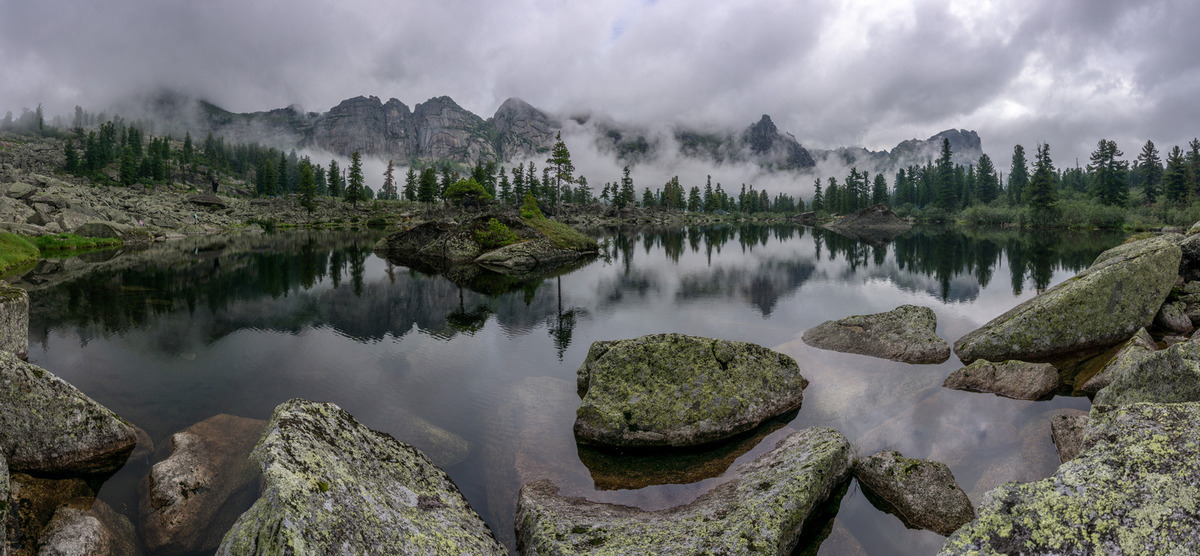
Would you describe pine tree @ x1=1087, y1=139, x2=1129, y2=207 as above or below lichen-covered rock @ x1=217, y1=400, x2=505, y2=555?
above

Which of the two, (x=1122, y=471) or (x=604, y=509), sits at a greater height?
(x=1122, y=471)

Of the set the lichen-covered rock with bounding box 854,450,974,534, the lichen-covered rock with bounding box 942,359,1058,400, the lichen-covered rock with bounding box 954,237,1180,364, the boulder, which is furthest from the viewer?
the lichen-covered rock with bounding box 954,237,1180,364

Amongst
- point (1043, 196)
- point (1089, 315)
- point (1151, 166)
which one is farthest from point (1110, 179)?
point (1089, 315)

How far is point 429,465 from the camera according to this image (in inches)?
320

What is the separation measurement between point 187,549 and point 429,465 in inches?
148

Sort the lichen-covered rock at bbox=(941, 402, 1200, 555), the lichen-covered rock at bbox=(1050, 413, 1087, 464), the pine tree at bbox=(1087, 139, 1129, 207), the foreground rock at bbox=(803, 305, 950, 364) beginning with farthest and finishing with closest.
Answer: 1. the pine tree at bbox=(1087, 139, 1129, 207)
2. the foreground rock at bbox=(803, 305, 950, 364)
3. the lichen-covered rock at bbox=(1050, 413, 1087, 464)
4. the lichen-covered rock at bbox=(941, 402, 1200, 555)

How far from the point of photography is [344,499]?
5.30 metres

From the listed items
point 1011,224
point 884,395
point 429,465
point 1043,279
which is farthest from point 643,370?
point 1011,224

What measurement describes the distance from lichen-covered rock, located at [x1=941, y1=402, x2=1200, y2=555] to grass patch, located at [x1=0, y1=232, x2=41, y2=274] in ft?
175

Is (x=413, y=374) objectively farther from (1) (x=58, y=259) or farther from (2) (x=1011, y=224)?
(2) (x=1011, y=224)

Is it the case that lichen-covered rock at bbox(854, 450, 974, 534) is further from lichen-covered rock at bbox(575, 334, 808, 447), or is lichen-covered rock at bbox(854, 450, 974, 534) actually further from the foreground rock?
the foreground rock

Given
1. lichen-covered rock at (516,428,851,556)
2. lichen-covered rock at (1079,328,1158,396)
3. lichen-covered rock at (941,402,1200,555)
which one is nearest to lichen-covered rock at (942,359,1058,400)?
lichen-covered rock at (1079,328,1158,396)

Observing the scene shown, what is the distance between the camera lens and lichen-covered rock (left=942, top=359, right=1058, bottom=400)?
12.5 m

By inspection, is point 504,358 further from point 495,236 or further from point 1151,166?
point 1151,166
